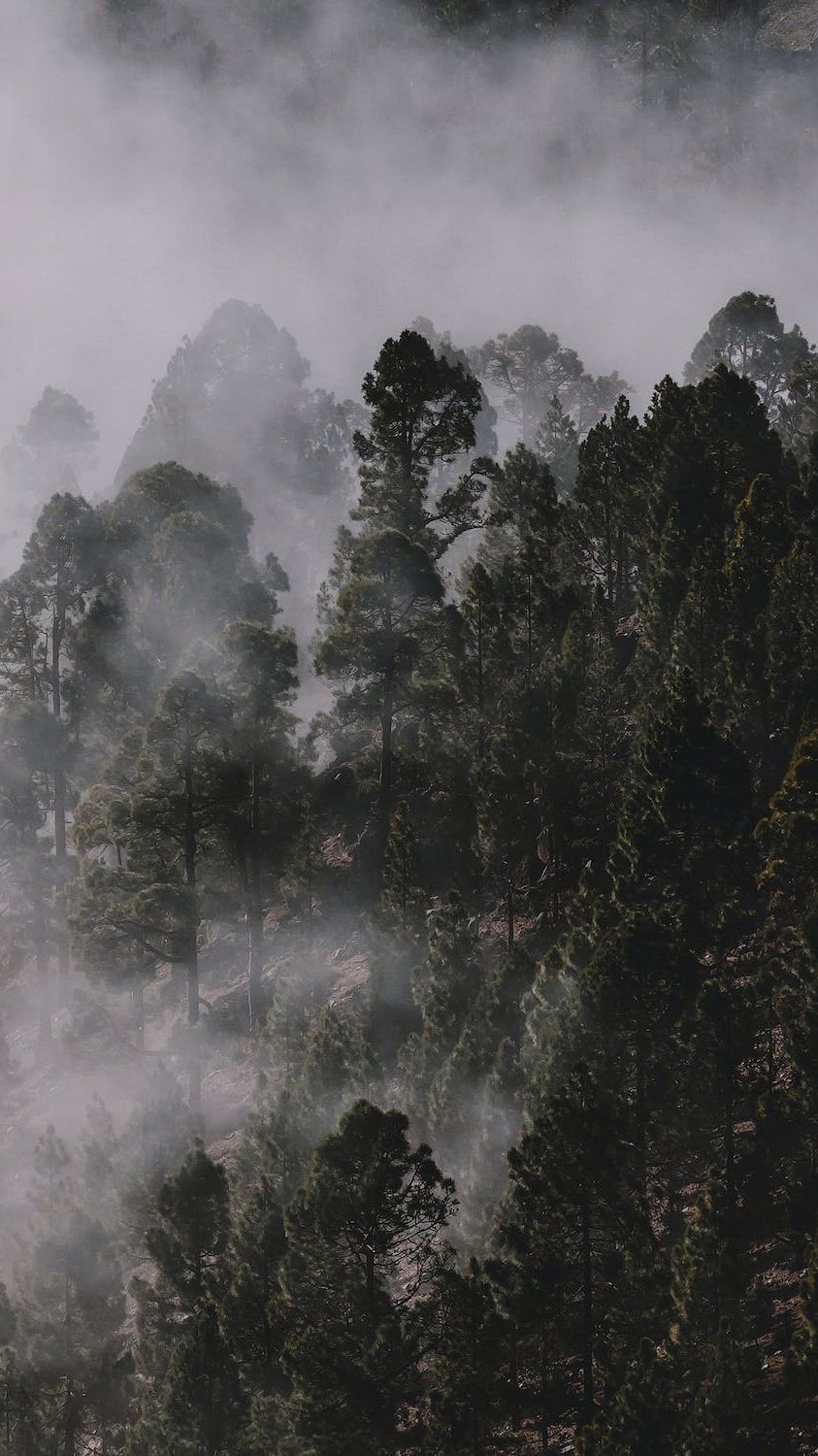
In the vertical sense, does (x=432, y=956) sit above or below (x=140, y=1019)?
below

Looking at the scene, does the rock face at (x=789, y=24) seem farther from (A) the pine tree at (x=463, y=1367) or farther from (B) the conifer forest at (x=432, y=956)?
(A) the pine tree at (x=463, y=1367)

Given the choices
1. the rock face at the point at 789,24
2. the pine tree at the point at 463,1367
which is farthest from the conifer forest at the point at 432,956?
the rock face at the point at 789,24

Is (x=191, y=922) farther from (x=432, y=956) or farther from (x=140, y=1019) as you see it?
(x=432, y=956)

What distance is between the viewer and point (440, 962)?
32.3 m

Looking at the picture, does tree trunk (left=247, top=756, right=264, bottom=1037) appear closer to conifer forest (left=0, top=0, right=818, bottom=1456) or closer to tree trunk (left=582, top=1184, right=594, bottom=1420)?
conifer forest (left=0, top=0, right=818, bottom=1456)

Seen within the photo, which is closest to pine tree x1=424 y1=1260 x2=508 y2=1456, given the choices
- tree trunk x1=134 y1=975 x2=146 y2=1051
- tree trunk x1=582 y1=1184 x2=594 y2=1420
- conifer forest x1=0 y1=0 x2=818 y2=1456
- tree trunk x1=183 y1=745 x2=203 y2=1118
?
conifer forest x1=0 y1=0 x2=818 y2=1456

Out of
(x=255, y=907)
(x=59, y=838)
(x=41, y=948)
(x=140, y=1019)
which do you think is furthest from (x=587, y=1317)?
(x=59, y=838)

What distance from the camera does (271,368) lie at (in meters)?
99.4

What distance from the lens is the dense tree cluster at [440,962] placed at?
79.4ft

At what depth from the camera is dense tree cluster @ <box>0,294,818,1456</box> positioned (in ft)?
79.4

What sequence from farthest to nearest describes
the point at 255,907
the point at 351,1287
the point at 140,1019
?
the point at 140,1019
the point at 255,907
the point at 351,1287

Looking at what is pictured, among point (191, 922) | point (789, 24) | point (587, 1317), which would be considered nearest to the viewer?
point (587, 1317)

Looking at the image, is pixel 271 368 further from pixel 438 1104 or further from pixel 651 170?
pixel 438 1104

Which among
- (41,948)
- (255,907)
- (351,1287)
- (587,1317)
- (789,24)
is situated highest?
(789,24)
